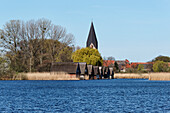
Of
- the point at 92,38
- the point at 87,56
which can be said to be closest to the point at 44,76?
the point at 87,56

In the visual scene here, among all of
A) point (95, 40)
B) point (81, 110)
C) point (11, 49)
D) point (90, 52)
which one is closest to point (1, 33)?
point (11, 49)

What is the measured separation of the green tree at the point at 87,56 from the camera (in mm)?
99500

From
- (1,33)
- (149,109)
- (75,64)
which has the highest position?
(1,33)

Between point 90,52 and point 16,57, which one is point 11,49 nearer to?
point 16,57

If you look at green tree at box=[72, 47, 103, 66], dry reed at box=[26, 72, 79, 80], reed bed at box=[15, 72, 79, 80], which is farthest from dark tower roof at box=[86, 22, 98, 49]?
reed bed at box=[15, 72, 79, 80]

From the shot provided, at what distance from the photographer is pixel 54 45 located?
91500 millimetres

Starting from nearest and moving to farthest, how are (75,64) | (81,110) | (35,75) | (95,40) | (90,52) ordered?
(81,110)
(35,75)
(75,64)
(90,52)
(95,40)

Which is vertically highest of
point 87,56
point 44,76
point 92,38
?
point 92,38

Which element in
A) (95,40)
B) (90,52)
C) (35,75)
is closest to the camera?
(35,75)

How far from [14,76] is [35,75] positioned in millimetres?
4677

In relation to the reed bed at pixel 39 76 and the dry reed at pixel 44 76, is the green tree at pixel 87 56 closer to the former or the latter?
the dry reed at pixel 44 76

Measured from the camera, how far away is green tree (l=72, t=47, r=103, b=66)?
99500mm

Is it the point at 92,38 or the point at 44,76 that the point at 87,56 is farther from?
the point at 92,38

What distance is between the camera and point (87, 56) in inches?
3944
